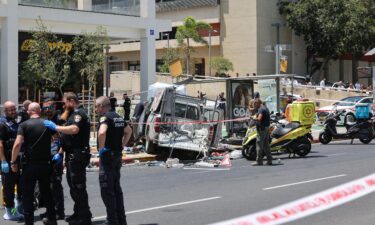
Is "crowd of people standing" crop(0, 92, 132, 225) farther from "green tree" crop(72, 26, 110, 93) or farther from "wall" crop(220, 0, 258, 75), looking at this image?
"wall" crop(220, 0, 258, 75)

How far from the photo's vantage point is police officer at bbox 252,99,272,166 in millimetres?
15602

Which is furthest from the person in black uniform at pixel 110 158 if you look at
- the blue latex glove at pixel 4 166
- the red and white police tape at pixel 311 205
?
the blue latex glove at pixel 4 166

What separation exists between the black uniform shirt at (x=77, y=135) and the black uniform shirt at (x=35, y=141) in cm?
24

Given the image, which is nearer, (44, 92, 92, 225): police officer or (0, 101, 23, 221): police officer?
(44, 92, 92, 225): police officer

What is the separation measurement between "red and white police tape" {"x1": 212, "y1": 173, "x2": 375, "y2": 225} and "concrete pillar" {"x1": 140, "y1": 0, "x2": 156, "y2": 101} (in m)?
18.6

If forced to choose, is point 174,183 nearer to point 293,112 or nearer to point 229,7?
point 293,112

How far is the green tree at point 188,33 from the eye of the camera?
53.0 m

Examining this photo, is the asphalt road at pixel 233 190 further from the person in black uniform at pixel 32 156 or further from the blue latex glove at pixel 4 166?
the person in black uniform at pixel 32 156

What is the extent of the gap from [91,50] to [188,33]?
26292 mm

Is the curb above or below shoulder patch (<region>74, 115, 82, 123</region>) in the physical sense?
below

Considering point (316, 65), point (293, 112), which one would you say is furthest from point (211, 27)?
point (293, 112)

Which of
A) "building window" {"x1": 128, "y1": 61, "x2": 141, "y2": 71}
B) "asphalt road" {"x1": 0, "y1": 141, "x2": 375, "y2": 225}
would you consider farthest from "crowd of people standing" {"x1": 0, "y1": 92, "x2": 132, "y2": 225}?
"building window" {"x1": 128, "y1": 61, "x2": 141, "y2": 71}

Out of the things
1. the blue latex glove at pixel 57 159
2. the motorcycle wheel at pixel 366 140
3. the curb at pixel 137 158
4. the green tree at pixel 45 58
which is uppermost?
the green tree at pixel 45 58

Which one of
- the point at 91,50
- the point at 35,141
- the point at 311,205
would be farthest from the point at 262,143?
the point at 91,50
